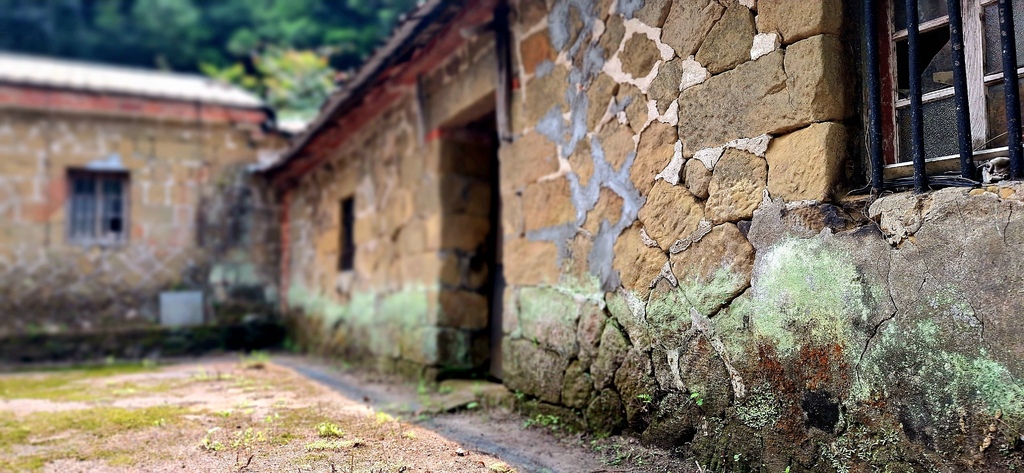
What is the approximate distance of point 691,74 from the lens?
8.49 ft

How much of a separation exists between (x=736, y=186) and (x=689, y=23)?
2.12ft

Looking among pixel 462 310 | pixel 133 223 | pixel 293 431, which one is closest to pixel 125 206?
pixel 133 223

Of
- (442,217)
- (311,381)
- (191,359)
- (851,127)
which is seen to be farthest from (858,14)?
(191,359)

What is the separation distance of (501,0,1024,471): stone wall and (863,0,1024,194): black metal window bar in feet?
0.25

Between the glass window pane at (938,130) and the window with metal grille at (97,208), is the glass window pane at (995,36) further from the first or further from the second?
the window with metal grille at (97,208)

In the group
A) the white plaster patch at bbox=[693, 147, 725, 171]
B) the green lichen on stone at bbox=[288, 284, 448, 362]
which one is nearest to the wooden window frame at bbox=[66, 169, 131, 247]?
the green lichen on stone at bbox=[288, 284, 448, 362]

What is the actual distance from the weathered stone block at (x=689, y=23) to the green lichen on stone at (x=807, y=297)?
0.82 metres

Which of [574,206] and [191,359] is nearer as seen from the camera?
[574,206]

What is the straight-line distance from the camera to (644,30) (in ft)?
9.33

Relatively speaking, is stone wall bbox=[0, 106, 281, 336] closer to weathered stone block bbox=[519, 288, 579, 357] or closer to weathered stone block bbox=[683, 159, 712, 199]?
weathered stone block bbox=[519, 288, 579, 357]

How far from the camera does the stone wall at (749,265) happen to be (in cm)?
180

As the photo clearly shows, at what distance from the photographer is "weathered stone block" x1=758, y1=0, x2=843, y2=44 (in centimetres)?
214

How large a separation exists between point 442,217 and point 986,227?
3281mm

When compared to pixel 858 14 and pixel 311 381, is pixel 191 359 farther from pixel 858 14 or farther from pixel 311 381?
pixel 858 14
